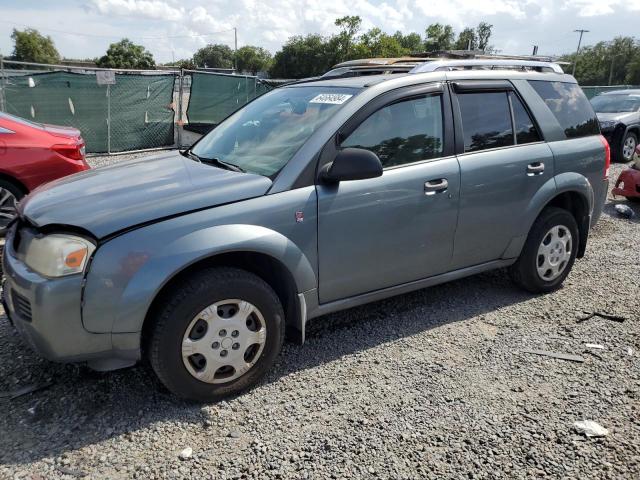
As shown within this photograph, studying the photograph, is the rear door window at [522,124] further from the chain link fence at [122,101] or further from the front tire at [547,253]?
the chain link fence at [122,101]

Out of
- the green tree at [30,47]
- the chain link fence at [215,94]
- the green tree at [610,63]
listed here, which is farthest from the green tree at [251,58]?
the chain link fence at [215,94]

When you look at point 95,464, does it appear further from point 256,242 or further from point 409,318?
point 409,318

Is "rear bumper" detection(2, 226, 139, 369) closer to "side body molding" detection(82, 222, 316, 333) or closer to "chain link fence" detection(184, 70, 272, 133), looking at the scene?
"side body molding" detection(82, 222, 316, 333)

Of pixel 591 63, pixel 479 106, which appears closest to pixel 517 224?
pixel 479 106

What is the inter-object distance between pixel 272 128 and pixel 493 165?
5.47 ft

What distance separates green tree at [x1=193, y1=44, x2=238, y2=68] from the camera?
130375 mm

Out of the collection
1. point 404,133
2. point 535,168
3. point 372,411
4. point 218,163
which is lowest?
point 372,411

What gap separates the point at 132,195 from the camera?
2959 mm

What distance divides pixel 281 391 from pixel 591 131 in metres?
3.61

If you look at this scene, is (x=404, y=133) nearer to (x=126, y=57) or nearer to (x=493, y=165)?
(x=493, y=165)

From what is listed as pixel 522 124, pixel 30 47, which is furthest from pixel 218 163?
pixel 30 47

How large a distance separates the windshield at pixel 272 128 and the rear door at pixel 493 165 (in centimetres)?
99

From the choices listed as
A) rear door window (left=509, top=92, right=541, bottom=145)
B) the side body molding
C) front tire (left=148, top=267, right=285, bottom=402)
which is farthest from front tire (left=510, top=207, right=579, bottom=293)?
the side body molding

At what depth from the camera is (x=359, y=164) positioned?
121 inches
